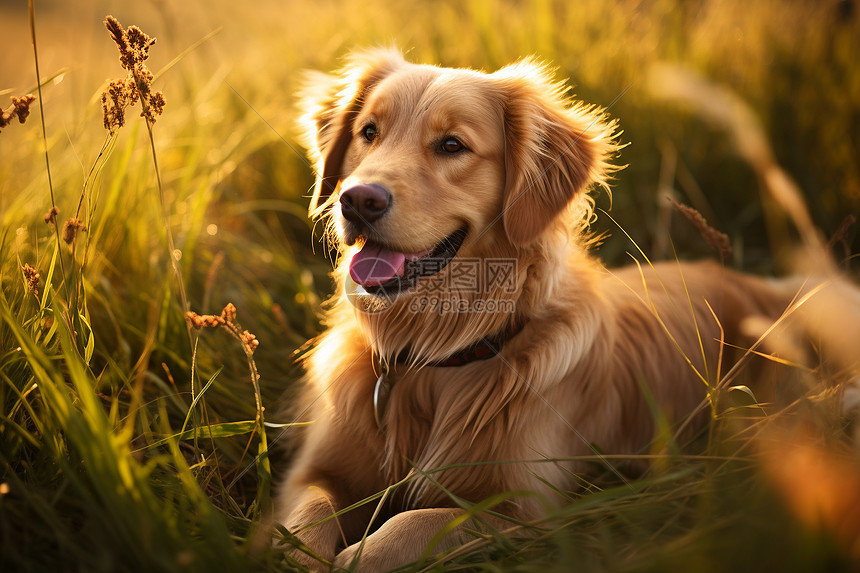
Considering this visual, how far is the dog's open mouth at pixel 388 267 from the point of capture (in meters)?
2.07

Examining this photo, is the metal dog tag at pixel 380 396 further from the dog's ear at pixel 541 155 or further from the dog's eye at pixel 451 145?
the dog's eye at pixel 451 145

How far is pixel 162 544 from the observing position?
122 cm

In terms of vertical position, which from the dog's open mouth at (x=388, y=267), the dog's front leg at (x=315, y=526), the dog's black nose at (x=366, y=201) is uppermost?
the dog's black nose at (x=366, y=201)

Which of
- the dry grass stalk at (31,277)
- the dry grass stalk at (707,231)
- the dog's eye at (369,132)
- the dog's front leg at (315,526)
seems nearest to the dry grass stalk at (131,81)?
the dry grass stalk at (31,277)

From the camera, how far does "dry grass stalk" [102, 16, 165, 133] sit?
1559mm

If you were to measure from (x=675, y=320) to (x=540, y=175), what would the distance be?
1019 mm

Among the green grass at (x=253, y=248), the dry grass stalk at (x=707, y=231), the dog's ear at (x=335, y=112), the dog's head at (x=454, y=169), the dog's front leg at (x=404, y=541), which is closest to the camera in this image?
the green grass at (x=253, y=248)

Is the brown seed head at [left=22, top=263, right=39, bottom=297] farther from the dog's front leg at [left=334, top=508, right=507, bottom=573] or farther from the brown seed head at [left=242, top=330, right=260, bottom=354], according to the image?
the dog's front leg at [left=334, top=508, right=507, bottom=573]

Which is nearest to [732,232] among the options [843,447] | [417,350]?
[843,447]

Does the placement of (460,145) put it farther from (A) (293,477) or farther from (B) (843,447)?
(B) (843,447)

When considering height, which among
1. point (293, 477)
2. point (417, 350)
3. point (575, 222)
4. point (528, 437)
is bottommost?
point (293, 477)

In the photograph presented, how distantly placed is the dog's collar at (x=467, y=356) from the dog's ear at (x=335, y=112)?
797 millimetres

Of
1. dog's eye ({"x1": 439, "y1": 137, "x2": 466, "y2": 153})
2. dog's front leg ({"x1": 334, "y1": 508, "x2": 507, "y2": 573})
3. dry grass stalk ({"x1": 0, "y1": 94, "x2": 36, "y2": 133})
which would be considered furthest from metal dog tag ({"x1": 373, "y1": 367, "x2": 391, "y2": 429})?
dry grass stalk ({"x1": 0, "y1": 94, "x2": 36, "y2": 133})

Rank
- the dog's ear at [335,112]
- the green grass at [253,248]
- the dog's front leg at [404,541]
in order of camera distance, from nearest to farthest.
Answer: the green grass at [253,248]
the dog's front leg at [404,541]
the dog's ear at [335,112]
